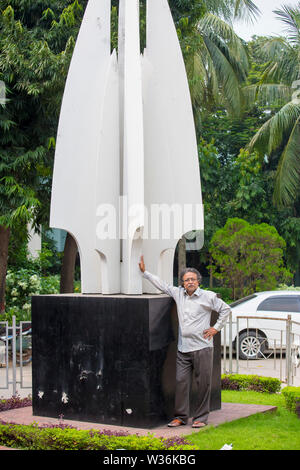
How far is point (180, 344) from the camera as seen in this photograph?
699cm

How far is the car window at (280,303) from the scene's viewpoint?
14.1 meters

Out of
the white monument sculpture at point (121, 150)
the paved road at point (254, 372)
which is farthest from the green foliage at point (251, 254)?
the white monument sculpture at point (121, 150)

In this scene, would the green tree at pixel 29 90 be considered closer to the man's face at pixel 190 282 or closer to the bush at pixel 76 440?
the man's face at pixel 190 282

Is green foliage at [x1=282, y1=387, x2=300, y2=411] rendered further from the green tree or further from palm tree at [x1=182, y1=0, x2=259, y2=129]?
palm tree at [x1=182, y1=0, x2=259, y2=129]

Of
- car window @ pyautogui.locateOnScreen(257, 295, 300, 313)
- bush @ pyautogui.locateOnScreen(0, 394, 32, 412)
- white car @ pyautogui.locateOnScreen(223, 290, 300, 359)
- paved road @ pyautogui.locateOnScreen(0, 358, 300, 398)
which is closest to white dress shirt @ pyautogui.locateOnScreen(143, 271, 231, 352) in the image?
bush @ pyautogui.locateOnScreen(0, 394, 32, 412)

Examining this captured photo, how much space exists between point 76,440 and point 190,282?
6.38 ft

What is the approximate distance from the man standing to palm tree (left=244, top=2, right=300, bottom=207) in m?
15.5

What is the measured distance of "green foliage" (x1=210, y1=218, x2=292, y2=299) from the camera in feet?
63.0

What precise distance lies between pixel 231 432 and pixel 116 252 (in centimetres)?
222

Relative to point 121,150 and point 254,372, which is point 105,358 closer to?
point 121,150

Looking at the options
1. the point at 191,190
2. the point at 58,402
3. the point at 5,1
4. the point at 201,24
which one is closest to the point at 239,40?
the point at 201,24

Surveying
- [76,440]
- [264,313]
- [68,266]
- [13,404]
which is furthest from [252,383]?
[68,266]

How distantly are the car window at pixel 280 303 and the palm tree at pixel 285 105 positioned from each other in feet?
27.2

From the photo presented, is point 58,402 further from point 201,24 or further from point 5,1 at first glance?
point 201,24
